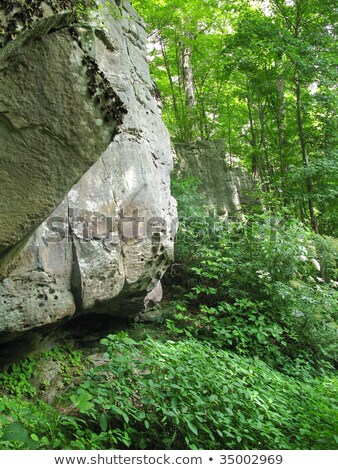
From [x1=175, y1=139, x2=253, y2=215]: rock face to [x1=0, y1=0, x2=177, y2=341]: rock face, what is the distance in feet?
17.9

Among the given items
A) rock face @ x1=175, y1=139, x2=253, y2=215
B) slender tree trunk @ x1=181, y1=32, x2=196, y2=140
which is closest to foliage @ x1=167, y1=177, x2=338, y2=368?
rock face @ x1=175, y1=139, x2=253, y2=215

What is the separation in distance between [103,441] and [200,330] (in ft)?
11.3

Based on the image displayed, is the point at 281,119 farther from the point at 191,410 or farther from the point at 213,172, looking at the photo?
the point at 191,410

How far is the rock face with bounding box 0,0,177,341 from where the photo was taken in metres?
2.51

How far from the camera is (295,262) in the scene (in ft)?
23.6

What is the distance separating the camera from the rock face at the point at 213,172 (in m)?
12.1

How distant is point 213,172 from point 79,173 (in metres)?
9.96

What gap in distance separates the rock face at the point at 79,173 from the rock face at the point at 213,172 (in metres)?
5.46

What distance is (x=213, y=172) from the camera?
12406mm

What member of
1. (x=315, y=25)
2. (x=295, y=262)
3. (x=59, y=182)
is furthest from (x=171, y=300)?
(x=315, y=25)

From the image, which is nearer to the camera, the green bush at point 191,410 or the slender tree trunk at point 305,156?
the green bush at point 191,410

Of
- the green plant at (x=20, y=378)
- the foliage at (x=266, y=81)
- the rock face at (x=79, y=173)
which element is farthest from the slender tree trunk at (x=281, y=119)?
the green plant at (x=20, y=378)

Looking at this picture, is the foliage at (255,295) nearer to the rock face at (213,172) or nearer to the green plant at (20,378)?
the green plant at (20,378)
